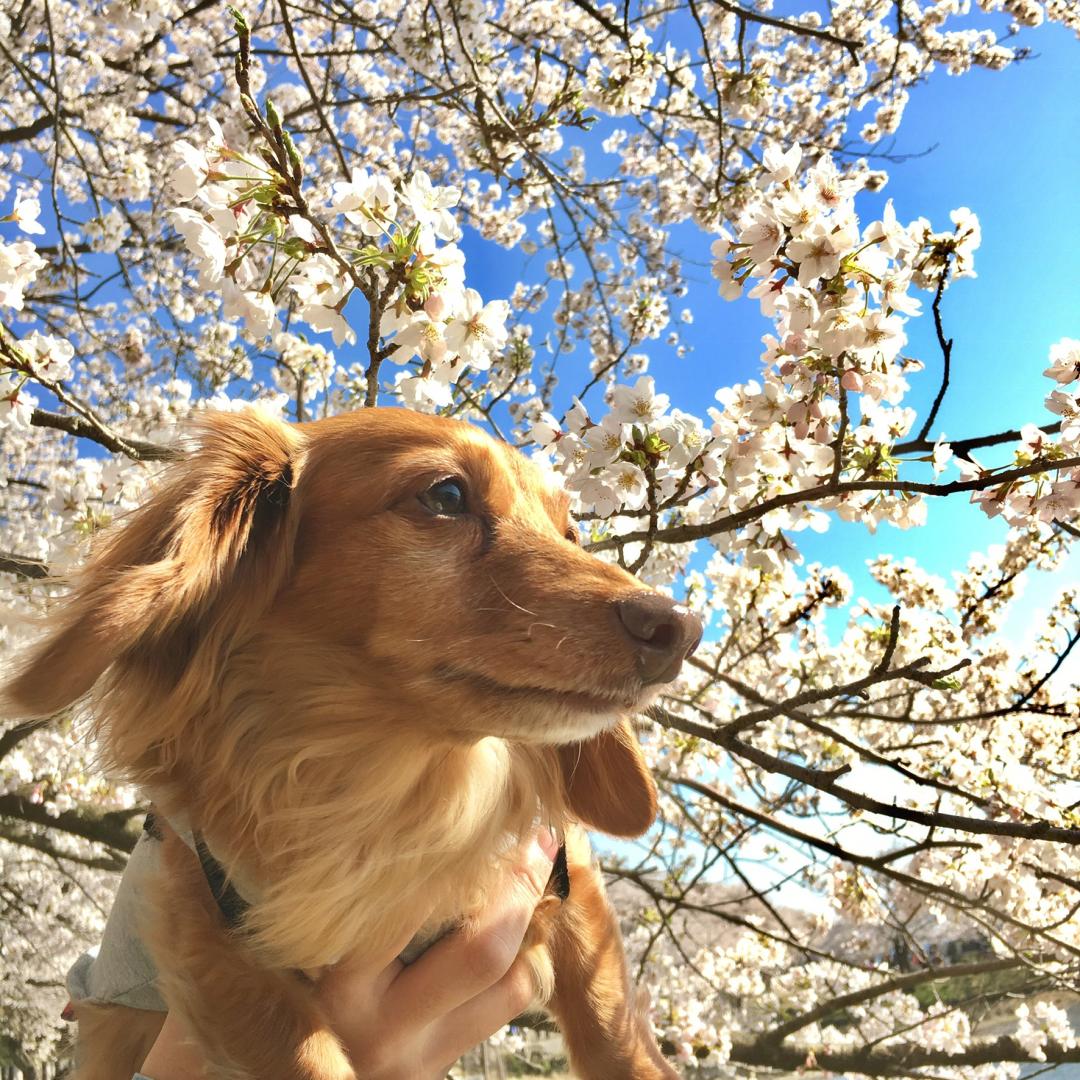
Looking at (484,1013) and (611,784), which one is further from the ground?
(611,784)

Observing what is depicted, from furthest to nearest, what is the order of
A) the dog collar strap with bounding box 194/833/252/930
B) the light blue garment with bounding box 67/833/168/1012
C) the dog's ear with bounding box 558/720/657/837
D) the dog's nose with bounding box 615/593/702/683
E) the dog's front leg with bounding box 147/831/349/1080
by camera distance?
the dog's ear with bounding box 558/720/657/837 < the light blue garment with bounding box 67/833/168/1012 < the dog collar strap with bounding box 194/833/252/930 < the dog's front leg with bounding box 147/831/349/1080 < the dog's nose with bounding box 615/593/702/683

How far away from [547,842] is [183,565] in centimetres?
102

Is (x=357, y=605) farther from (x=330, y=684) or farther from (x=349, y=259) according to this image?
(x=349, y=259)

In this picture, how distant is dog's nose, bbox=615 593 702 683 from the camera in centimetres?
117

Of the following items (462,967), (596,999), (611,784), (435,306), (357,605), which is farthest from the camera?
(435,306)

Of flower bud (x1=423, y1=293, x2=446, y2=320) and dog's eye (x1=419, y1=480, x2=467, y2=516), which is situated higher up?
flower bud (x1=423, y1=293, x2=446, y2=320)

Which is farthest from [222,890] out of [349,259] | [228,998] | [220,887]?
[349,259]

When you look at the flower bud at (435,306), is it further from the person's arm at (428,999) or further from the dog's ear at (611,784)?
the person's arm at (428,999)

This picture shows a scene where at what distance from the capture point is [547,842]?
1.82m

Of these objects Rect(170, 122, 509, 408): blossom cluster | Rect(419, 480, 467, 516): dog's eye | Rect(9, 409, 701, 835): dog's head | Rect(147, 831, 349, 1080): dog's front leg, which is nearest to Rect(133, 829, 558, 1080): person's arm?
Rect(147, 831, 349, 1080): dog's front leg

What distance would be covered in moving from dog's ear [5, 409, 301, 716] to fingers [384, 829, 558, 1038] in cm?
78

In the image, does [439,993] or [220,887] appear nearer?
[220,887]

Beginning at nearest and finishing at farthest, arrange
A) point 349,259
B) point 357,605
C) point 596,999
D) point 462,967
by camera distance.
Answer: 1. point 357,605
2. point 462,967
3. point 596,999
4. point 349,259

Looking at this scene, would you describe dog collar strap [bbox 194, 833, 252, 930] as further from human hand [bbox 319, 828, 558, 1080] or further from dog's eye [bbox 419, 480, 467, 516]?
dog's eye [bbox 419, 480, 467, 516]
